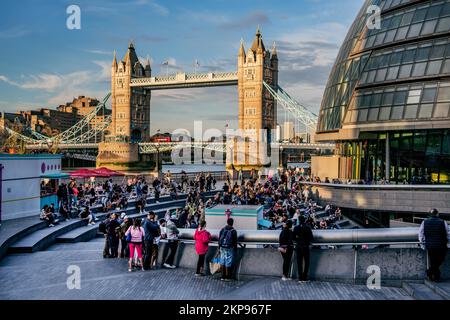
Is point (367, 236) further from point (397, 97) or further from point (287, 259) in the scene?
point (397, 97)

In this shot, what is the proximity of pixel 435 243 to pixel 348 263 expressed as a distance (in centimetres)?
183

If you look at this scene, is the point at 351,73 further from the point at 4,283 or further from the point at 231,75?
the point at 231,75

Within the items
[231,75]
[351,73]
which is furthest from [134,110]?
[351,73]

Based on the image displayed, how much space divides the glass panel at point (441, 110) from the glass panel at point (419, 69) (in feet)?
7.21

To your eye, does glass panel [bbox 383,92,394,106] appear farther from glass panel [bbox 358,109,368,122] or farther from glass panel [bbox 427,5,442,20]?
glass panel [bbox 427,5,442,20]

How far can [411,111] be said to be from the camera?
2733 centimetres

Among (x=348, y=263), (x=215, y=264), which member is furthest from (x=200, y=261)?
(x=348, y=263)

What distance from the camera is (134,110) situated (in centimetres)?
14338

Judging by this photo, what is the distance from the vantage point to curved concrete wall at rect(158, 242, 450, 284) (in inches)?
392

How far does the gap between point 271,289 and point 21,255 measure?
25.4 ft

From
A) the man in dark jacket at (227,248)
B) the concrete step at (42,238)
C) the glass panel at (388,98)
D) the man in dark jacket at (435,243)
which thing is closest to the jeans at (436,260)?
the man in dark jacket at (435,243)

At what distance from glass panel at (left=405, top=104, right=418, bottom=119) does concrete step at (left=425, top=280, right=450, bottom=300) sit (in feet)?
63.8

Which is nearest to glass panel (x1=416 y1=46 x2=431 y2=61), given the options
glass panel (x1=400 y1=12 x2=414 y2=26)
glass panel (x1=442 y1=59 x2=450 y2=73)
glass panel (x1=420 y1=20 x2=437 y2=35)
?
glass panel (x1=420 y1=20 x2=437 y2=35)

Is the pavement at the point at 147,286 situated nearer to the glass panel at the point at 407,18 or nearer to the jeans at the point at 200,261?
the jeans at the point at 200,261
